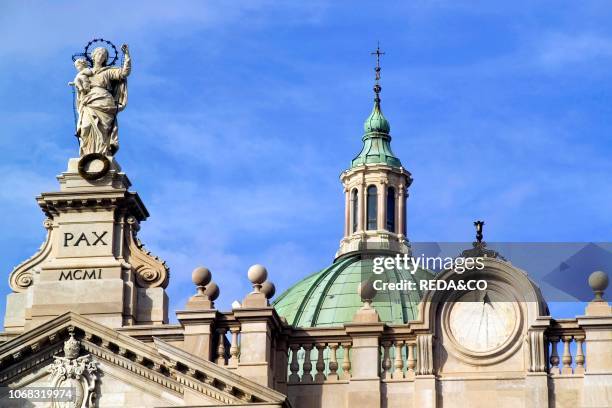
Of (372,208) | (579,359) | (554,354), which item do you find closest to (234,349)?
(554,354)

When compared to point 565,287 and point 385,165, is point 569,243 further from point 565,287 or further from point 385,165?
point 385,165

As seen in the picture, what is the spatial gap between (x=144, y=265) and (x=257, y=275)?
12.3 feet

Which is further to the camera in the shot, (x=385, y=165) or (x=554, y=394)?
(x=385, y=165)

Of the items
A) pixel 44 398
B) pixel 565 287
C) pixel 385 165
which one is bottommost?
pixel 44 398

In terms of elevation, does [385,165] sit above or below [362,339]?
above

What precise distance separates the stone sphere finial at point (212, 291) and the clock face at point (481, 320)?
238 inches

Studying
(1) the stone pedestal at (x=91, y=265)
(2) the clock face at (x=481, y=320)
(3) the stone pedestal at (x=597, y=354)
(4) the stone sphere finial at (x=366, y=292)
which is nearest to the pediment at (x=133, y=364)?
(1) the stone pedestal at (x=91, y=265)

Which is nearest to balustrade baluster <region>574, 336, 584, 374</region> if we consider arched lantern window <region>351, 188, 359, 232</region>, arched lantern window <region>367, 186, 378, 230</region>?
arched lantern window <region>367, 186, 378, 230</region>

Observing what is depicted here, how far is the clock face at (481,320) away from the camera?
177 ft

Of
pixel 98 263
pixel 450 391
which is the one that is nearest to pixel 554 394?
pixel 450 391

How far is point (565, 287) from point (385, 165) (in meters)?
24.4

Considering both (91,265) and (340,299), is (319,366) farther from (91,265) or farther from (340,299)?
(340,299)

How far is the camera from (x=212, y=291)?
55.2 m

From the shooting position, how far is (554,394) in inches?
2087
